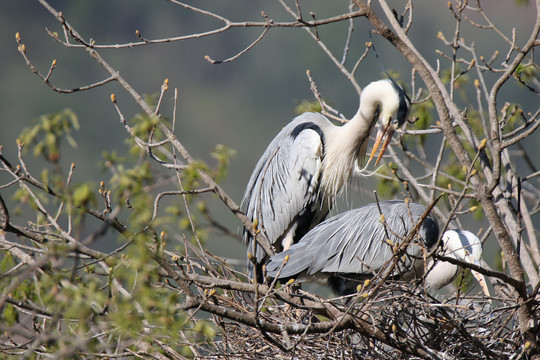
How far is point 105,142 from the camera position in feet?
24.1

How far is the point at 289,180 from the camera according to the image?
3.77 meters

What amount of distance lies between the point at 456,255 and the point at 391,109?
848mm

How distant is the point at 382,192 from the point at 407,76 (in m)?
4.11

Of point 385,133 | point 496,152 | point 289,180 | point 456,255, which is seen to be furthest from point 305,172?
point 496,152

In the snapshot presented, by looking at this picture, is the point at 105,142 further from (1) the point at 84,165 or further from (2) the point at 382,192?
(2) the point at 382,192

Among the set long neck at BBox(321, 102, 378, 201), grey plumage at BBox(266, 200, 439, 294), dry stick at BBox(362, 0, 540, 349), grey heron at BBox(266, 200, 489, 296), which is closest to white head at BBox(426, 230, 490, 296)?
grey heron at BBox(266, 200, 489, 296)

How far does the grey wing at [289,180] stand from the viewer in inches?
147

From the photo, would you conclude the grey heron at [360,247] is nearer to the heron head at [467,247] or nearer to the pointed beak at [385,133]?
the heron head at [467,247]

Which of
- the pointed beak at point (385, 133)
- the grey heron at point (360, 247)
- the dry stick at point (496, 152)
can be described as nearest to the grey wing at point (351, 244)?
the grey heron at point (360, 247)

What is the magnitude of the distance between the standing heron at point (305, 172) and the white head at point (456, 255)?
33.3 inches

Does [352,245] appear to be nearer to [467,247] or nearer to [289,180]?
[467,247]

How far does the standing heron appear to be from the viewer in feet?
12.2

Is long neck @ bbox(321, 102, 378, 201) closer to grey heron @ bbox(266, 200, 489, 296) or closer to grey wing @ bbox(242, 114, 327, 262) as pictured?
grey wing @ bbox(242, 114, 327, 262)

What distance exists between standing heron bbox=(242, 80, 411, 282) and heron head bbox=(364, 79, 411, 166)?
0.10 meters
